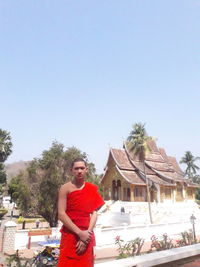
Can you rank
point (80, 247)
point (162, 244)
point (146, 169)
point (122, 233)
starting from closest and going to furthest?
point (80, 247) < point (162, 244) < point (122, 233) < point (146, 169)

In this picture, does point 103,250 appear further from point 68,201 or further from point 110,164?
point 110,164

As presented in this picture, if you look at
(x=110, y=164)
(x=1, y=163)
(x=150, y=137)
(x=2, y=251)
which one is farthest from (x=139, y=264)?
(x=1, y=163)

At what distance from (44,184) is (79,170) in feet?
46.5

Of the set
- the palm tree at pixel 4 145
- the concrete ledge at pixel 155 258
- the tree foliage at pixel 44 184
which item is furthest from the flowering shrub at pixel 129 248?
the palm tree at pixel 4 145

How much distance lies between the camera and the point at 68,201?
232cm

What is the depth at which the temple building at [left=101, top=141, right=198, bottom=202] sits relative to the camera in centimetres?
2970

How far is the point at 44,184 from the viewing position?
626 inches

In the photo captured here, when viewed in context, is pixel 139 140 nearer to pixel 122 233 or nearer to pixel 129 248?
pixel 122 233

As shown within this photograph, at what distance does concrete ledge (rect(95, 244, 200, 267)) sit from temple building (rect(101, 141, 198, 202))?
25.1 meters

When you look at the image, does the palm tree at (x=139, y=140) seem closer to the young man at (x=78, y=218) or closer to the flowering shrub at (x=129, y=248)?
the flowering shrub at (x=129, y=248)

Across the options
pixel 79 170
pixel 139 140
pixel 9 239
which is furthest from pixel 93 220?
pixel 139 140

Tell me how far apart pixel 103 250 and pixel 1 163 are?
29.8m

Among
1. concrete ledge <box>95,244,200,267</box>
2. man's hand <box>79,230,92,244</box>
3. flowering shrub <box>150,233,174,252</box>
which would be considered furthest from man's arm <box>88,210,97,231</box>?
flowering shrub <box>150,233,174,252</box>

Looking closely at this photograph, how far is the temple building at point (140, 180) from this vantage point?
97.5ft
